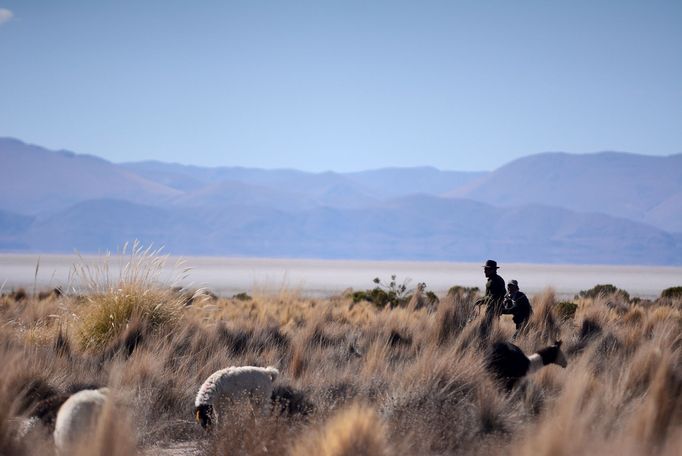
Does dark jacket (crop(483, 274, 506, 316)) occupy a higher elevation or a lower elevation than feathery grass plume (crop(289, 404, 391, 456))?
higher

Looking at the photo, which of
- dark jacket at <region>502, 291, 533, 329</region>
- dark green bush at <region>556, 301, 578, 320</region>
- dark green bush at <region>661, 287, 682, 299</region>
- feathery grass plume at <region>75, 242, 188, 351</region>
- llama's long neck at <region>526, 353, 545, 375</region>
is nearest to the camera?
llama's long neck at <region>526, 353, 545, 375</region>

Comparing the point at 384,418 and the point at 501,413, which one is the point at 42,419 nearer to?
the point at 384,418

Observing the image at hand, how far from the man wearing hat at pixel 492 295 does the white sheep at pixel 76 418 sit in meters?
6.88

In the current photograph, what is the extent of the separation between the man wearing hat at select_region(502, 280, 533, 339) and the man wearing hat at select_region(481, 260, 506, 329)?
0.10 m

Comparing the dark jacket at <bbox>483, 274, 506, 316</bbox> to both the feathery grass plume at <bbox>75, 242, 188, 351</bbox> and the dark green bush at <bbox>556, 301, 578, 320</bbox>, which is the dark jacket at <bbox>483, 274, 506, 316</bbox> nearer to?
the dark green bush at <bbox>556, 301, 578, 320</bbox>

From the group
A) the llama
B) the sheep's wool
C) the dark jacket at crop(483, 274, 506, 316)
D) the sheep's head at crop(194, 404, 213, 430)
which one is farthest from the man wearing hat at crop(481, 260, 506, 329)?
the sheep's head at crop(194, 404, 213, 430)

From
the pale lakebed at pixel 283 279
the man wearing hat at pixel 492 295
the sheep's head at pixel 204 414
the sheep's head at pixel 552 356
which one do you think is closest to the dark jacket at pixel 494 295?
the man wearing hat at pixel 492 295

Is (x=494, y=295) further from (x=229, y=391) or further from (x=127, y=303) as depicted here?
(x=229, y=391)

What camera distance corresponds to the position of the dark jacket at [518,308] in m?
12.3

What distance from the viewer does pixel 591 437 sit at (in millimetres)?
6066

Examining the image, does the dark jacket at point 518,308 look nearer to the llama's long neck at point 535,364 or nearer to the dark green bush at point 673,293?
the llama's long neck at point 535,364

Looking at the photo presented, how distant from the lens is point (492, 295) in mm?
12375

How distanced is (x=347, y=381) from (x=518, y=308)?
429 cm

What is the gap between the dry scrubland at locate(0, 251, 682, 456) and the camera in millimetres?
6055
